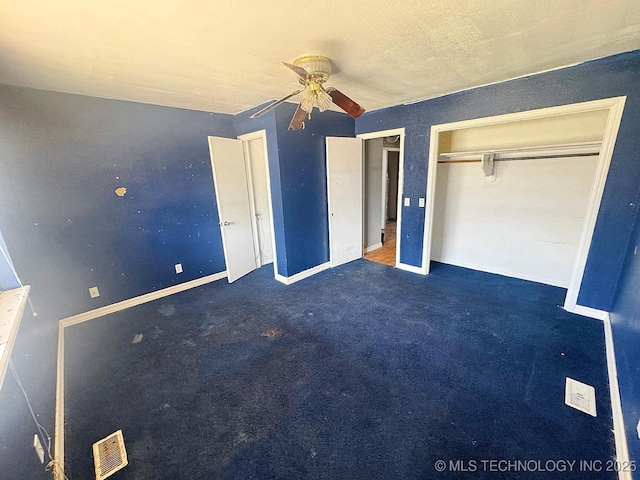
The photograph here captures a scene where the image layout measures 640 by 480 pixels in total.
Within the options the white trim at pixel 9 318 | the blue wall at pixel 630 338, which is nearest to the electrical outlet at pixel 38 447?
the white trim at pixel 9 318

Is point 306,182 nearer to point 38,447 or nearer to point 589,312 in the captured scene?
point 38,447

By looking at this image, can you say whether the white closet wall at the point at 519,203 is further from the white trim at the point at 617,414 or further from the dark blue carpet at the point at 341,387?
the white trim at the point at 617,414

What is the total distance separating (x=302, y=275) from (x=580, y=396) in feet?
9.44

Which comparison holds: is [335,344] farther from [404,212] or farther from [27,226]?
[27,226]

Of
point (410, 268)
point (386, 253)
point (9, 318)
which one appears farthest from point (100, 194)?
point (386, 253)

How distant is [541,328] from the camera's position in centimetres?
252

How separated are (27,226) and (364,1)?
3.33 metres

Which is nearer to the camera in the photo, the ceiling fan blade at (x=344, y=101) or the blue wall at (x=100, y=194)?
the ceiling fan blade at (x=344, y=101)

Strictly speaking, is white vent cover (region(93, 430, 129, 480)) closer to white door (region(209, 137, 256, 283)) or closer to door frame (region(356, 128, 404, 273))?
white door (region(209, 137, 256, 283))

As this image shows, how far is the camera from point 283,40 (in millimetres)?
1688

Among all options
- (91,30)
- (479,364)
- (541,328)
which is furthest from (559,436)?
(91,30)

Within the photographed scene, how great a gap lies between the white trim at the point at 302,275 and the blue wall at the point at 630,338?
3.02 metres

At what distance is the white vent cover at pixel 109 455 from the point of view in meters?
1.47

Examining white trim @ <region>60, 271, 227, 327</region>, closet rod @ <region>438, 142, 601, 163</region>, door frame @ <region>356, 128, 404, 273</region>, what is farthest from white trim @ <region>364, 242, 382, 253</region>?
white trim @ <region>60, 271, 227, 327</region>
